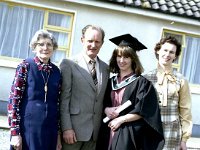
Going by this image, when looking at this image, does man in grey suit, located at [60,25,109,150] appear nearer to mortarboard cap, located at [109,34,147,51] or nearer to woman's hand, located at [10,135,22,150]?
mortarboard cap, located at [109,34,147,51]

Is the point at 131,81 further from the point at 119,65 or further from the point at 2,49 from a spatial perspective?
the point at 2,49

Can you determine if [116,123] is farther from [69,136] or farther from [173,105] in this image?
[173,105]

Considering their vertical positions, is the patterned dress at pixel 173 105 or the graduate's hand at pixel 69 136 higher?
the patterned dress at pixel 173 105

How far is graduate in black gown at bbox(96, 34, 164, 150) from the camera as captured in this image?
4.16 m

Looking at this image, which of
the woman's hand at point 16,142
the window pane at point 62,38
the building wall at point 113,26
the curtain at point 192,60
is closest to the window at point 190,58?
the curtain at point 192,60

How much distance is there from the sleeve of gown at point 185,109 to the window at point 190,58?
6.92 m

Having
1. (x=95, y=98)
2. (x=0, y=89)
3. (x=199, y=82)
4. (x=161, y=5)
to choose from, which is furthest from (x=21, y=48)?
(x=95, y=98)

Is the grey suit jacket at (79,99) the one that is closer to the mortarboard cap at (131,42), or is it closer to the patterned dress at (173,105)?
the mortarboard cap at (131,42)

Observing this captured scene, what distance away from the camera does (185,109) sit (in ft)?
14.8

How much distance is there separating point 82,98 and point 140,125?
679 mm

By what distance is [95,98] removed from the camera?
4.34 m

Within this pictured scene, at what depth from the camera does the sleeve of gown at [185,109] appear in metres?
4.47

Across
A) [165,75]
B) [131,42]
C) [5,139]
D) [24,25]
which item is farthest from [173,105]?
[24,25]

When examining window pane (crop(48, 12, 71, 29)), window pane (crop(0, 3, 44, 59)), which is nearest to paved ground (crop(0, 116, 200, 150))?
window pane (crop(0, 3, 44, 59))
